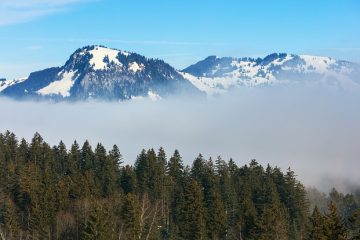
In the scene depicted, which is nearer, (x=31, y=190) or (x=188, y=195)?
(x=188, y=195)

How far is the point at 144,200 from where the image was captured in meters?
54.8

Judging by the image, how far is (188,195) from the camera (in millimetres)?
70125

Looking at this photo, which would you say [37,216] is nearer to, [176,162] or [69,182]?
[69,182]

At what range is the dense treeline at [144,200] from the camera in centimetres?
5938

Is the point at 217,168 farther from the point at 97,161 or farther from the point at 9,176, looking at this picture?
the point at 9,176

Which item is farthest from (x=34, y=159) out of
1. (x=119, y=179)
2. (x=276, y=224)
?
(x=276, y=224)

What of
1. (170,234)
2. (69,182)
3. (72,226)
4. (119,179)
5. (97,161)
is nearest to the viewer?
(72,226)

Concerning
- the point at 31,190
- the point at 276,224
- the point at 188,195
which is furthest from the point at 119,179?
the point at 276,224

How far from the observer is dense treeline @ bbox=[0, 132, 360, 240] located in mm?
59375

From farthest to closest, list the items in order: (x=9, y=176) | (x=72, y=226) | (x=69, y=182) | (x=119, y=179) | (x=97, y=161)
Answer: (x=97, y=161), (x=119, y=179), (x=9, y=176), (x=69, y=182), (x=72, y=226)

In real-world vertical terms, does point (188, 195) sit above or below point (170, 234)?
above

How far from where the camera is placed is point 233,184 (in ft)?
309

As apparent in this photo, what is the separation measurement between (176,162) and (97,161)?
1527cm

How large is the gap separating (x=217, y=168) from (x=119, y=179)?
18418mm
